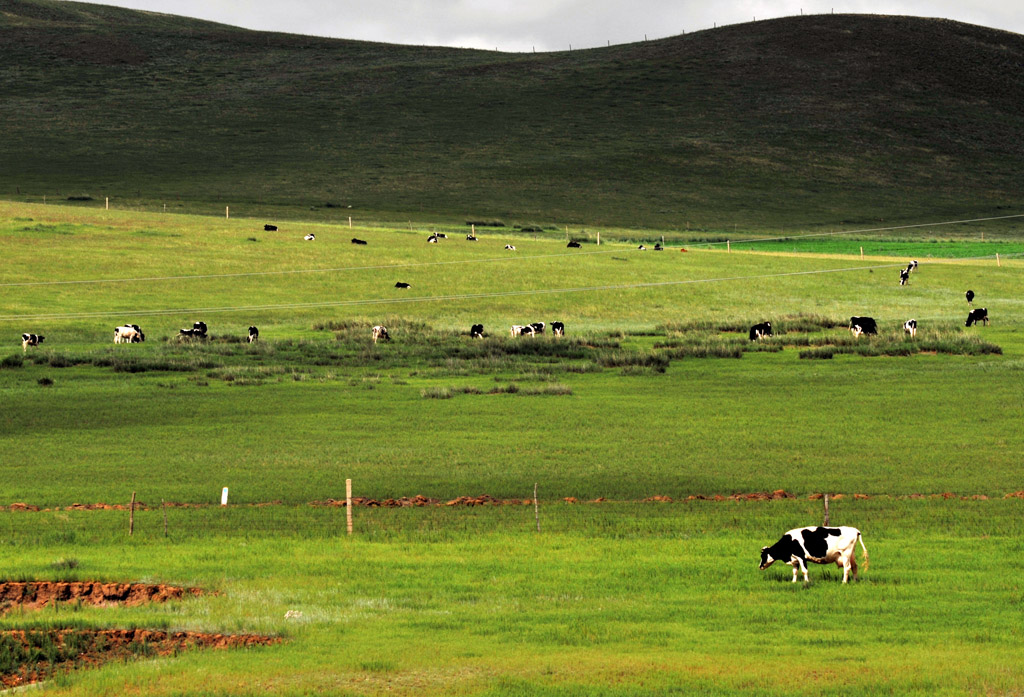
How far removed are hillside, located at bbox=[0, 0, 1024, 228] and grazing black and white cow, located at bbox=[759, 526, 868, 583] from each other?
96543mm

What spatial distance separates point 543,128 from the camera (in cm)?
16000

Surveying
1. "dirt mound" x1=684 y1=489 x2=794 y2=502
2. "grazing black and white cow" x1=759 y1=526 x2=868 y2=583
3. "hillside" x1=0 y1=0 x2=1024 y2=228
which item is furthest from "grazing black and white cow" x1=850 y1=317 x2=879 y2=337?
"hillside" x1=0 y1=0 x2=1024 y2=228

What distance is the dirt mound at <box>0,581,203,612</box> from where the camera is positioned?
18703 mm

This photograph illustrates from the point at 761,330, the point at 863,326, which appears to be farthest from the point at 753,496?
the point at 863,326

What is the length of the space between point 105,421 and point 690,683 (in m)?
27.0

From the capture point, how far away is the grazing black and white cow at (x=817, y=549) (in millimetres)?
19109

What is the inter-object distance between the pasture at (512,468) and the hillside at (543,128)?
5175 cm

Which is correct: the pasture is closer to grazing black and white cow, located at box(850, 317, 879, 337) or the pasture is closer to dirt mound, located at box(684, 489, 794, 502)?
dirt mound, located at box(684, 489, 794, 502)

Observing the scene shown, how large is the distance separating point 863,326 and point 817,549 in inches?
1481

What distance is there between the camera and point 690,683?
570 inches

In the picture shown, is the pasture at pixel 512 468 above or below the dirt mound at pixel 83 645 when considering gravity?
above

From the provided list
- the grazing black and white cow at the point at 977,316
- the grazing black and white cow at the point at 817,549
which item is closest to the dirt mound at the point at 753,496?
the grazing black and white cow at the point at 817,549

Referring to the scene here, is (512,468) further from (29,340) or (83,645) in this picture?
(29,340)

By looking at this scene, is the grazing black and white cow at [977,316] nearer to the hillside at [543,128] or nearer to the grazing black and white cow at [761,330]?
the grazing black and white cow at [761,330]
